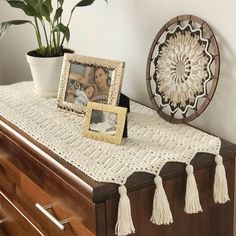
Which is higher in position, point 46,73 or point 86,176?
point 46,73

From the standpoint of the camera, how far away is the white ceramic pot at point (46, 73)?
1.67 metres

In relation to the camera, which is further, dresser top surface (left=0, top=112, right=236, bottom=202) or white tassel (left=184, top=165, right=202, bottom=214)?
white tassel (left=184, top=165, right=202, bottom=214)

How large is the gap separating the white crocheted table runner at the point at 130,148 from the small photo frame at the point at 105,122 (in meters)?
0.02

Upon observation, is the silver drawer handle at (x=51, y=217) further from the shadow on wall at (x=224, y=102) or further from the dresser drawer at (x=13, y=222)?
the shadow on wall at (x=224, y=102)

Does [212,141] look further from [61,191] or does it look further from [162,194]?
[61,191]

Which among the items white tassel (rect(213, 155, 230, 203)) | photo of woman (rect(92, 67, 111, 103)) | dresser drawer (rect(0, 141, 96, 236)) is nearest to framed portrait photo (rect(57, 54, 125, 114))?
photo of woman (rect(92, 67, 111, 103))

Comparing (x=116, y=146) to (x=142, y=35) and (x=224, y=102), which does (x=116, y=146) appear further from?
(x=142, y=35)

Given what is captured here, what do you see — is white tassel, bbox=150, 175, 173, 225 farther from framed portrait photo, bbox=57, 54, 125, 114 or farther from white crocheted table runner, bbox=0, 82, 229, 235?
framed portrait photo, bbox=57, 54, 125, 114

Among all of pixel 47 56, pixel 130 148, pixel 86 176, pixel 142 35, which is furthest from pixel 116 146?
pixel 47 56

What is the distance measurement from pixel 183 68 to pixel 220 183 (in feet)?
1.18

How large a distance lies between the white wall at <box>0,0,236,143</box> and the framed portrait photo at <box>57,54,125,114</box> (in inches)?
8.6

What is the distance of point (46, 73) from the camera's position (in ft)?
5.55

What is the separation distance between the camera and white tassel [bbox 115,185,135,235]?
3.52 ft

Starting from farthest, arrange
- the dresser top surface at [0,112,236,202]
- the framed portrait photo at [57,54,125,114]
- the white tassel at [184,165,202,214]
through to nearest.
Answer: the framed portrait photo at [57,54,125,114] < the white tassel at [184,165,202,214] < the dresser top surface at [0,112,236,202]
